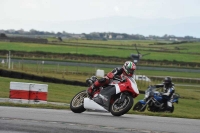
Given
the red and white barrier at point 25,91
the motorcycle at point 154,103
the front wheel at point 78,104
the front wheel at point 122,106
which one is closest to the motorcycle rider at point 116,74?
the front wheel at point 78,104

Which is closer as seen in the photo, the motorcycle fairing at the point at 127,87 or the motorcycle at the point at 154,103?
the motorcycle fairing at the point at 127,87

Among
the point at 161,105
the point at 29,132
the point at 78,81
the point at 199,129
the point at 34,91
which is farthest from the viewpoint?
the point at 78,81

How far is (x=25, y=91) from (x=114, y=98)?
5462 mm

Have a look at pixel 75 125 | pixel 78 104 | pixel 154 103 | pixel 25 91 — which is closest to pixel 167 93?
pixel 154 103

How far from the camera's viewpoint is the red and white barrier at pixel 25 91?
1748cm

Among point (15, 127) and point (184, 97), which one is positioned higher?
point (15, 127)

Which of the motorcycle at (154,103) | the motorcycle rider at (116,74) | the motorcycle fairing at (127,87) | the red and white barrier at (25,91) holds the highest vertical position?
the motorcycle rider at (116,74)

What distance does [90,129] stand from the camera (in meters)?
9.70

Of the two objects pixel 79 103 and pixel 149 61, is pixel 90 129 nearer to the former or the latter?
pixel 79 103

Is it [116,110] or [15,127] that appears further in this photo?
[116,110]

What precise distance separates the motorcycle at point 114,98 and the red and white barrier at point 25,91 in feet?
14.4

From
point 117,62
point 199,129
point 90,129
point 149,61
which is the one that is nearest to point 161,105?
point 199,129

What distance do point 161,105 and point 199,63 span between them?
210ft

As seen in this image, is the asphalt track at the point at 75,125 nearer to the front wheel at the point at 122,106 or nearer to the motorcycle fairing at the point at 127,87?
the front wheel at the point at 122,106
